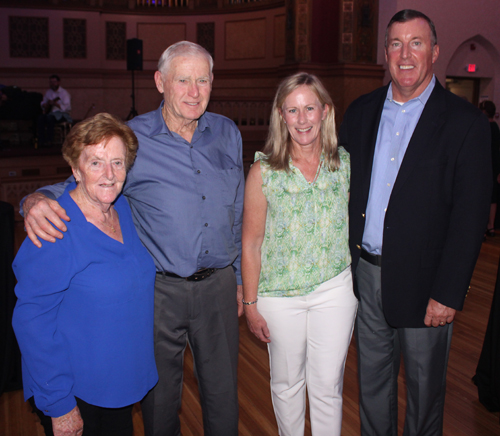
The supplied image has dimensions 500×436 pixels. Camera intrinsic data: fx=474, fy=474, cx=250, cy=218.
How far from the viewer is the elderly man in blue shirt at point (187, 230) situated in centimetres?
173

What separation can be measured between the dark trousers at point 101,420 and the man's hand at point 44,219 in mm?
526

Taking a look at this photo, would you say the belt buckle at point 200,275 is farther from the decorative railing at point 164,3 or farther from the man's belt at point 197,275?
the decorative railing at point 164,3

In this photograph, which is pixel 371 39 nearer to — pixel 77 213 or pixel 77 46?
pixel 77 46

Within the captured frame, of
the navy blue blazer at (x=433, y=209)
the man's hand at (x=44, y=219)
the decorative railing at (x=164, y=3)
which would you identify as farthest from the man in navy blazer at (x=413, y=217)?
the decorative railing at (x=164, y=3)

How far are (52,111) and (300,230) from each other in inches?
315

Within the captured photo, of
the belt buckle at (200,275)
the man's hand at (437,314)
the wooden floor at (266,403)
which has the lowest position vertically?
the wooden floor at (266,403)

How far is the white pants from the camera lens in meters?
1.79

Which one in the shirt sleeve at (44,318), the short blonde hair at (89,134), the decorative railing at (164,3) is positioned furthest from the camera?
the decorative railing at (164,3)

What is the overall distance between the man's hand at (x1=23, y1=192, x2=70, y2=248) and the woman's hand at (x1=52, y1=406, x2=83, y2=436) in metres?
0.50

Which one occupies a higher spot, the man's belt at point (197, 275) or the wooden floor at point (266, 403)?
the man's belt at point (197, 275)

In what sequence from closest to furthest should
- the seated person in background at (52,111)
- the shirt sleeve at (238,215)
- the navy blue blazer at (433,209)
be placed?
the navy blue blazer at (433,209), the shirt sleeve at (238,215), the seated person in background at (52,111)

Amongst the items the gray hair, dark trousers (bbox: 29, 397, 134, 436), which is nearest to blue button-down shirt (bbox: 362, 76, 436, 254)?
the gray hair

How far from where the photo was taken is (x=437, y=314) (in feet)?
5.74

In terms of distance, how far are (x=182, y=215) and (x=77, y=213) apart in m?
0.42
